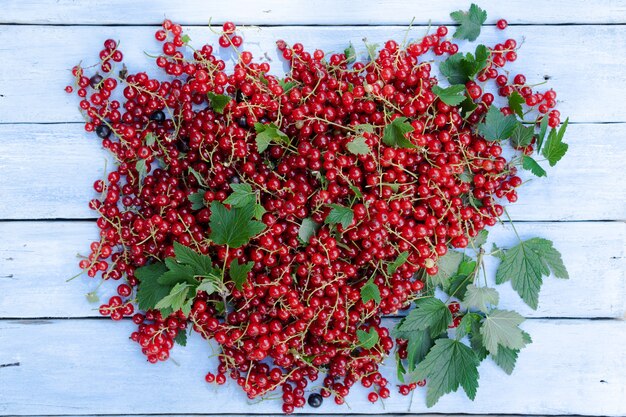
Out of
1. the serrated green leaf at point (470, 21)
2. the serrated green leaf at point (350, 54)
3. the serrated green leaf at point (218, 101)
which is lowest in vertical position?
the serrated green leaf at point (218, 101)

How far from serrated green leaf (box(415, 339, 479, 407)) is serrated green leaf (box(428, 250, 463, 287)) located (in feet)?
0.43

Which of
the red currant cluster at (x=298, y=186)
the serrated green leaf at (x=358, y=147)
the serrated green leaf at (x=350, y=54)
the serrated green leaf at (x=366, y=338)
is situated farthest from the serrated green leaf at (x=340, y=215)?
the serrated green leaf at (x=350, y=54)

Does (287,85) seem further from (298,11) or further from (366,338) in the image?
(366,338)

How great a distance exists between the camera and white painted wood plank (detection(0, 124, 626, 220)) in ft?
4.08

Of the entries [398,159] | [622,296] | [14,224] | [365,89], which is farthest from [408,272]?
[14,224]

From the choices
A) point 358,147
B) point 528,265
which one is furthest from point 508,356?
Answer: point 358,147

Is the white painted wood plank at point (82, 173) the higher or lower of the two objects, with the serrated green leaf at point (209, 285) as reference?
higher

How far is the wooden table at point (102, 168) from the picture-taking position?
4.05ft

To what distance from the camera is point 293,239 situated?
1.14 metres

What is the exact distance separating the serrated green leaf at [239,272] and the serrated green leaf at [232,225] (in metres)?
0.04

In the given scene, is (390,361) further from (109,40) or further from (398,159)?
(109,40)

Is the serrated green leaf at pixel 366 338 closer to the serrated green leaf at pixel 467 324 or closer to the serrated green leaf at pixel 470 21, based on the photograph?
the serrated green leaf at pixel 467 324

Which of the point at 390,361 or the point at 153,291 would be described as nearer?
the point at 153,291

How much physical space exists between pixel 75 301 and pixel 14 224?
0.74 feet
